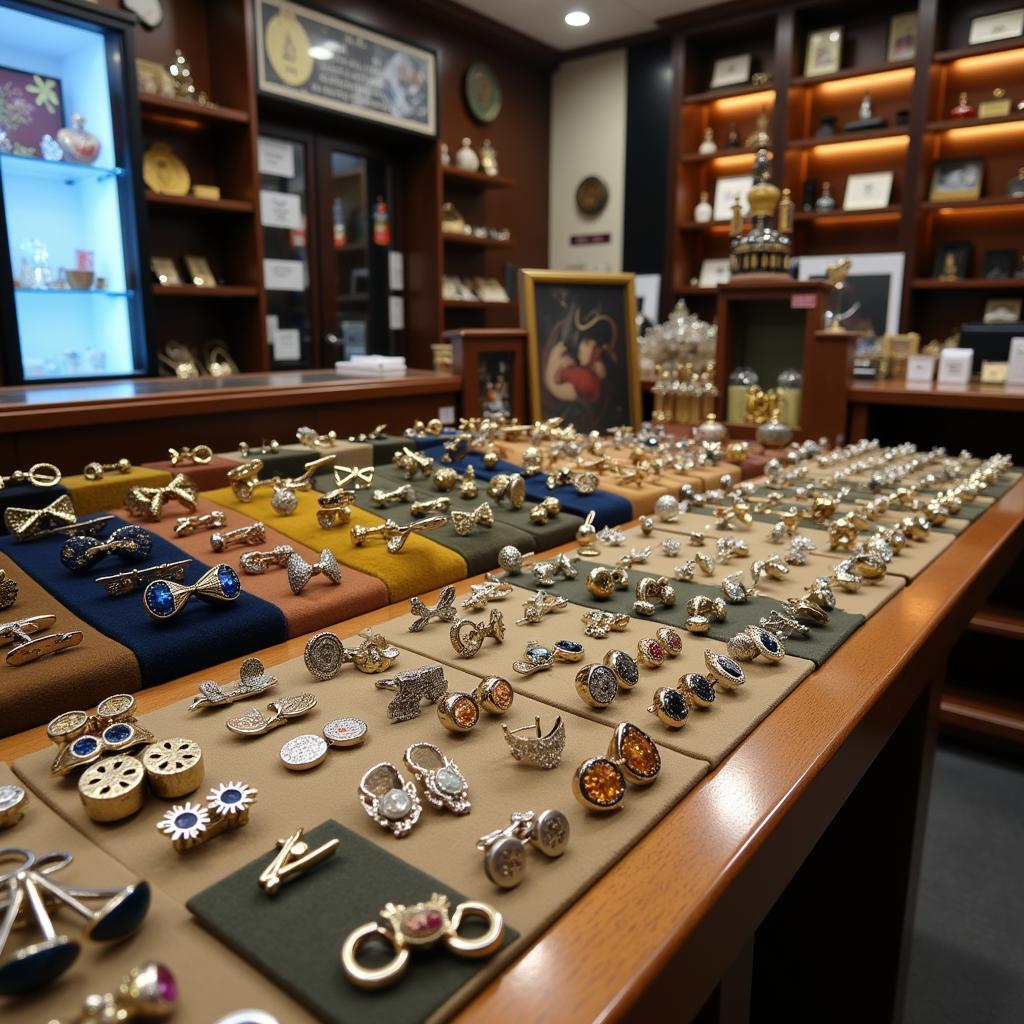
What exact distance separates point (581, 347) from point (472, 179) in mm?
3103

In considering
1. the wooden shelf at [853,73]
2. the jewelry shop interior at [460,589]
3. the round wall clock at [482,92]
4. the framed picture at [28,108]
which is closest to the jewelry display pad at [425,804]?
the jewelry shop interior at [460,589]

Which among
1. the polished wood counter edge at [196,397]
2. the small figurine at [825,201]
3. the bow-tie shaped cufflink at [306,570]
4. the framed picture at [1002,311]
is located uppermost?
the small figurine at [825,201]

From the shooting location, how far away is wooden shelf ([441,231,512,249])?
17.3 ft

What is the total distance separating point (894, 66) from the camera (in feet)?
15.9

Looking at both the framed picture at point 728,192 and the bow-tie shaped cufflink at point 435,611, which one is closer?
the bow-tie shaped cufflink at point 435,611

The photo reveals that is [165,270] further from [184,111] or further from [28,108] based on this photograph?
[28,108]

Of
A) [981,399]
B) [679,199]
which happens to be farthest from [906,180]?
[981,399]

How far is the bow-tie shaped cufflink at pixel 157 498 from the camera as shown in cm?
138

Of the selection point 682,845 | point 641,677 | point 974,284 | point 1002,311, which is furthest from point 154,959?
point 1002,311

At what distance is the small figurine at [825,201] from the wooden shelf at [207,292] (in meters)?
3.45

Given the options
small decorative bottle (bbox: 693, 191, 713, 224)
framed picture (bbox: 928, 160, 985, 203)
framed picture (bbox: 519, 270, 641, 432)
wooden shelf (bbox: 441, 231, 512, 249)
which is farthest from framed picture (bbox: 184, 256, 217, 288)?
framed picture (bbox: 928, 160, 985, 203)

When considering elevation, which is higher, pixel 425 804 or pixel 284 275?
pixel 284 275

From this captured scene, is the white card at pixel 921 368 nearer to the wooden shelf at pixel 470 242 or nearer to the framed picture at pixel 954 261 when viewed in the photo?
the framed picture at pixel 954 261

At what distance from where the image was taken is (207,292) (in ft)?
12.8
